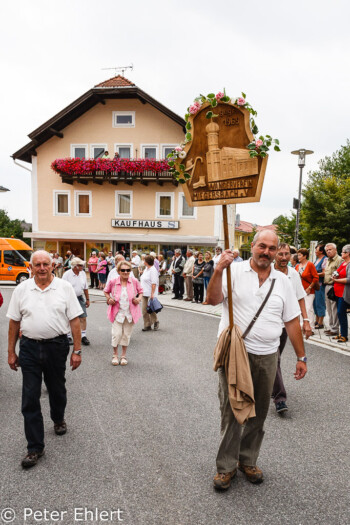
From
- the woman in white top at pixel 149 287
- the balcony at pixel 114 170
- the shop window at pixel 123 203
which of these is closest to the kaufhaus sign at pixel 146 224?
the shop window at pixel 123 203

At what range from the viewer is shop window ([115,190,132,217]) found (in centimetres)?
2531

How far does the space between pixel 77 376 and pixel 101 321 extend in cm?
472

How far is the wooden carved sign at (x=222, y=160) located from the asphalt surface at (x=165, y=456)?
230 centimetres

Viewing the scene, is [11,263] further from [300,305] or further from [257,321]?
[257,321]

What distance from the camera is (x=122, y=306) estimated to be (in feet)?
21.6

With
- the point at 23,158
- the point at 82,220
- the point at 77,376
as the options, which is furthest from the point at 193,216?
the point at 77,376

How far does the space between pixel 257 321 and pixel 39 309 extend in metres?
1.96

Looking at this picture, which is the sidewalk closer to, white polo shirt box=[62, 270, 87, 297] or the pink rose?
white polo shirt box=[62, 270, 87, 297]

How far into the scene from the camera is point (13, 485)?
3121mm

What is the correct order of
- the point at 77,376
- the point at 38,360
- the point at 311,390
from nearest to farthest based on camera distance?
1. the point at 38,360
2. the point at 311,390
3. the point at 77,376

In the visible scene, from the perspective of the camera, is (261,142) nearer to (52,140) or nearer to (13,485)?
(13,485)

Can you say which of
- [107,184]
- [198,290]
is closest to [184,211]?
[107,184]

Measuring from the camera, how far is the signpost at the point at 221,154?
320 centimetres

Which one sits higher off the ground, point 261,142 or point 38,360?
point 261,142
